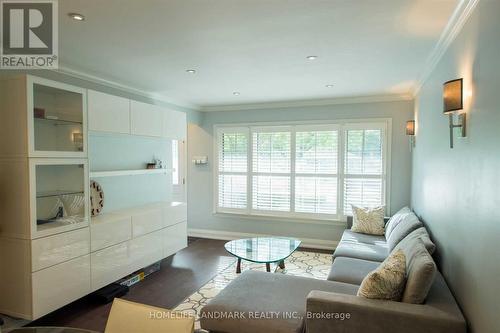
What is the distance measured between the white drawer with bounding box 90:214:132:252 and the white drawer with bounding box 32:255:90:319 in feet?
0.64

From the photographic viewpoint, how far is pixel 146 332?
139 cm

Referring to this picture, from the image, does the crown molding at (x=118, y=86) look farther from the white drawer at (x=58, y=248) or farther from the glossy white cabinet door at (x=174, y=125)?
the white drawer at (x=58, y=248)

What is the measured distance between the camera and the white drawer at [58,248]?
106 inches

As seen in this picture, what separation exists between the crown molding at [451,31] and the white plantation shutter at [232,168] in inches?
130

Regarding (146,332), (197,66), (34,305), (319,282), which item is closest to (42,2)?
(197,66)

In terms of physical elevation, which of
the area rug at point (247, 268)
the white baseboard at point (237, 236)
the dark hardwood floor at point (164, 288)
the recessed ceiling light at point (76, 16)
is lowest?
the dark hardwood floor at point (164, 288)

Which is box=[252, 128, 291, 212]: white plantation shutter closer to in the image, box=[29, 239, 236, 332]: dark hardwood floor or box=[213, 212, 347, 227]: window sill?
box=[213, 212, 347, 227]: window sill

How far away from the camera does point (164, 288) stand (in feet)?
12.3

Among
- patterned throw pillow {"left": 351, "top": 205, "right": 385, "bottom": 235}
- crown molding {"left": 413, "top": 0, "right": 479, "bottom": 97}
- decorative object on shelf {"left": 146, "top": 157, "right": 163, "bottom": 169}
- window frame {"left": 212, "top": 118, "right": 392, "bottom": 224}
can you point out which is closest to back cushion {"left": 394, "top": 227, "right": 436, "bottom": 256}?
patterned throw pillow {"left": 351, "top": 205, "right": 385, "bottom": 235}

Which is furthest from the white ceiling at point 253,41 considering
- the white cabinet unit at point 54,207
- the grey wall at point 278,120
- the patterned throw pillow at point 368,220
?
the patterned throw pillow at point 368,220

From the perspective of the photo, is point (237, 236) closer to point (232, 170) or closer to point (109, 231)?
point (232, 170)

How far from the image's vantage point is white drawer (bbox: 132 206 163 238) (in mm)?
3807

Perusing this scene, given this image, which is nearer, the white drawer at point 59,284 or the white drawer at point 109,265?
the white drawer at point 59,284

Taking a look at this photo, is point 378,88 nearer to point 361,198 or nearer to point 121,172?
point 361,198
